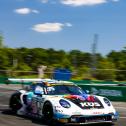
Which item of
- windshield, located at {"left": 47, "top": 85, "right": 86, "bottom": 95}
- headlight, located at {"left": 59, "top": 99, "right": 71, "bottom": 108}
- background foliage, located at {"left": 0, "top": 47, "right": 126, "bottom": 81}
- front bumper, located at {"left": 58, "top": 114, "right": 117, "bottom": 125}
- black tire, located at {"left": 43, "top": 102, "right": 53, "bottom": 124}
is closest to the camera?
front bumper, located at {"left": 58, "top": 114, "right": 117, "bottom": 125}

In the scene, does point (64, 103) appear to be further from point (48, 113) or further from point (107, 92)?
point (107, 92)

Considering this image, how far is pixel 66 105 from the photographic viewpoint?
10750mm

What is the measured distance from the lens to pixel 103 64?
198 ft

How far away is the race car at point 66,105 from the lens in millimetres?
10547

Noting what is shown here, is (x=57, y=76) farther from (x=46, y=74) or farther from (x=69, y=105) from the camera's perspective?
(x=69, y=105)

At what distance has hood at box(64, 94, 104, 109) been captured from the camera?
10.8m

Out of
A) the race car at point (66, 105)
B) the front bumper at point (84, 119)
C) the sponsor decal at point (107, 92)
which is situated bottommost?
the front bumper at point (84, 119)

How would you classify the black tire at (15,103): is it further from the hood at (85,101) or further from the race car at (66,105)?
the hood at (85,101)

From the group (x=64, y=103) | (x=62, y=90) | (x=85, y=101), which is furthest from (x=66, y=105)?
(x=62, y=90)

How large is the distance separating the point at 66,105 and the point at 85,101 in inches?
23.3

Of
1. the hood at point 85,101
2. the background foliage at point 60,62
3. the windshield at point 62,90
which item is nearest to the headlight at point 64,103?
the hood at point 85,101

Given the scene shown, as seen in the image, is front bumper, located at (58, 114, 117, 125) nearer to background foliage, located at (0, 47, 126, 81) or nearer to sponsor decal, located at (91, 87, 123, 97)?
sponsor decal, located at (91, 87, 123, 97)

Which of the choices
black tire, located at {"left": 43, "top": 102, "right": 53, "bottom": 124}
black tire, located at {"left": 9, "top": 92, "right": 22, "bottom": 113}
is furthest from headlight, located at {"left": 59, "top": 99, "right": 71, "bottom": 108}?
black tire, located at {"left": 9, "top": 92, "right": 22, "bottom": 113}

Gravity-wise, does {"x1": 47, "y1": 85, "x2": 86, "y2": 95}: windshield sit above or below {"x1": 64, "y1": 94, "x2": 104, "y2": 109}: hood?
above
